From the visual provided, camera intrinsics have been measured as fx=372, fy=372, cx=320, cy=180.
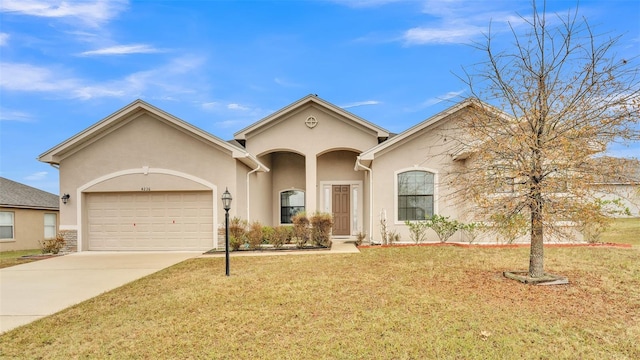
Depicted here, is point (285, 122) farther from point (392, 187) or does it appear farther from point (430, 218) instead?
point (430, 218)

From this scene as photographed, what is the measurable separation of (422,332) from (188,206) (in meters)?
11.0

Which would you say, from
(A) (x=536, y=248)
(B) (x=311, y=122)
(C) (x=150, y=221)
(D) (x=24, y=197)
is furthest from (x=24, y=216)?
(A) (x=536, y=248)

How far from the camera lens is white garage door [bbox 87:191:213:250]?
1384cm

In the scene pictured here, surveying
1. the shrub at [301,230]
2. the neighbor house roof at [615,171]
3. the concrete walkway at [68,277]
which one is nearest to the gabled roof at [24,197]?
the concrete walkway at [68,277]

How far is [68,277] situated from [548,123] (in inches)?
460

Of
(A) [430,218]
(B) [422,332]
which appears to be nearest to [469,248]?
(A) [430,218]

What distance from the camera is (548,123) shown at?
24.0 feet

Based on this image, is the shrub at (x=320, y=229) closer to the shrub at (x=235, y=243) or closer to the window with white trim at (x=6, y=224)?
the shrub at (x=235, y=243)

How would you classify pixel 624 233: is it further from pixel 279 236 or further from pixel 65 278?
pixel 65 278

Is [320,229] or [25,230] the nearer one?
[320,229]

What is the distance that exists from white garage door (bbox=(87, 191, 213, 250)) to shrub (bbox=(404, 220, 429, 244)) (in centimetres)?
742

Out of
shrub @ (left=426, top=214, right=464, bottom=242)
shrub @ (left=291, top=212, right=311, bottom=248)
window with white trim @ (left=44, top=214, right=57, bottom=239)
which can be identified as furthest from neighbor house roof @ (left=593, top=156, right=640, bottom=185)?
window with white trim @ (left=44, top=214, right=57, bottom=239)

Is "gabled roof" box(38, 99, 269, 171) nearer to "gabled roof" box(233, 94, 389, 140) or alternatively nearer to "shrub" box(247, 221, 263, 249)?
"shrub" box(247, 221, 263, 249)

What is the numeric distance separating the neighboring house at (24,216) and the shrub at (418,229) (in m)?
19.0
